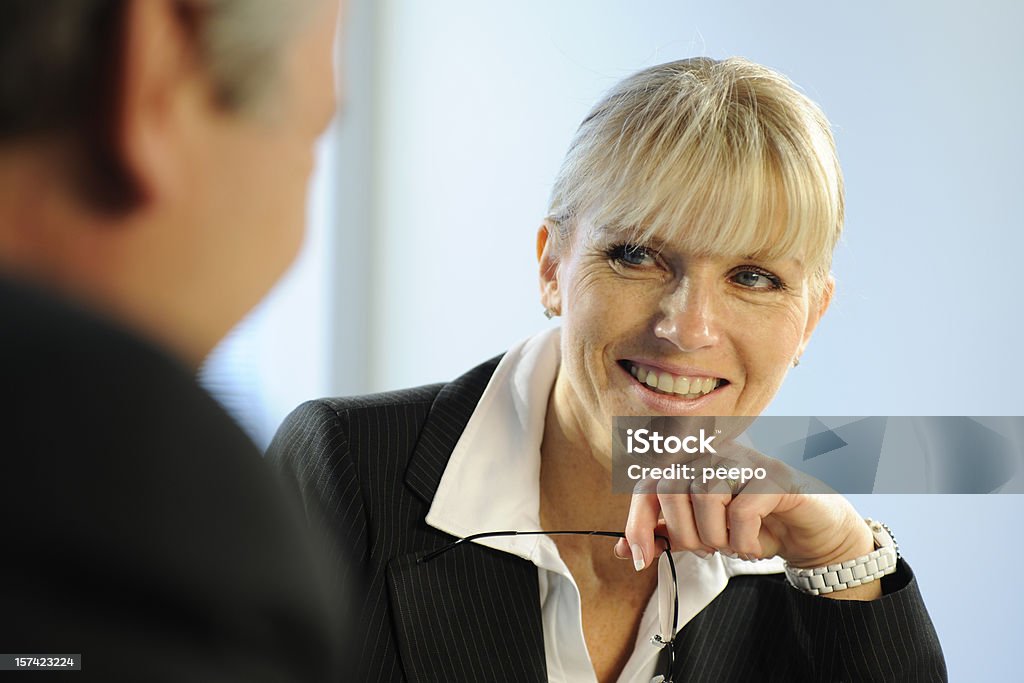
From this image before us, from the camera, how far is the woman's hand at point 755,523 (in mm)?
1168

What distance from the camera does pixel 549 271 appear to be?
1.42 m

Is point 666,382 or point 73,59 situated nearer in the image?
point 73,59

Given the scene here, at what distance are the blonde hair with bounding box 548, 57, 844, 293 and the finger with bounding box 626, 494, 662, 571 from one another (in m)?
0.30

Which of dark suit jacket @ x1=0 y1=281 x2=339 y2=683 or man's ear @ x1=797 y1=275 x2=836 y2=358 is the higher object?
dark suit jacket @ x1=0 y1=281 x2=339 y2=683

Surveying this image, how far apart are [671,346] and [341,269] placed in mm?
1808

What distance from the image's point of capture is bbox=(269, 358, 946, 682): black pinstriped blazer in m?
1.22

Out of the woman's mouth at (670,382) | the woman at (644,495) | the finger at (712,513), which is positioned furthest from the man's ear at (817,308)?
the finger at (712,513)

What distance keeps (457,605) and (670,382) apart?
0.37 metres

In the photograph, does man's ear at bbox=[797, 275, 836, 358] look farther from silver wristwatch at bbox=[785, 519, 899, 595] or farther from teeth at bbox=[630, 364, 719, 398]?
silver wristwatch at bbox=[785, 519, 899, 595]

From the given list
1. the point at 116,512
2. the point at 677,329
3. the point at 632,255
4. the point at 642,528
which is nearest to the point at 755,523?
the point at 642,528

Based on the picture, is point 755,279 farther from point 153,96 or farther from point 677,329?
point 153,96

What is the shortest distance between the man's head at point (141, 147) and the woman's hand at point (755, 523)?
3.08 feet

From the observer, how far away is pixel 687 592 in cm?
132

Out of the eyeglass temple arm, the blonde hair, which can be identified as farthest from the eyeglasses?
the blonde hair
